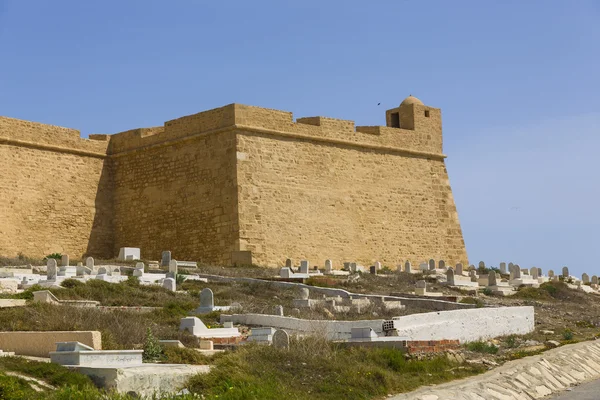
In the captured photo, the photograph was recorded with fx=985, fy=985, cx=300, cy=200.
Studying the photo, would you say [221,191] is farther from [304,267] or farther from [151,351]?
[151,351]

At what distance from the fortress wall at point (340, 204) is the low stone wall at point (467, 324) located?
10913 mm

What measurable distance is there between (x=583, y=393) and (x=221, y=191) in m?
16.2

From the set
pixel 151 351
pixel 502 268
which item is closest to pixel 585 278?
pixel 502 268

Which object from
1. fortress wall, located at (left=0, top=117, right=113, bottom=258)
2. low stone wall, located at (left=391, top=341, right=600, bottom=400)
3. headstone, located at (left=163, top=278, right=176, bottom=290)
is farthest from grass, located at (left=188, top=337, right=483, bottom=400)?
fortress wall, located at (left=0, top=117, right=113, bottom=258)

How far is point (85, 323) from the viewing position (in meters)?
12.4

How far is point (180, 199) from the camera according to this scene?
28281mm

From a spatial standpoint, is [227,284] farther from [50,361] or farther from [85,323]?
[50,361]

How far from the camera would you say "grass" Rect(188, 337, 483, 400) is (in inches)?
385

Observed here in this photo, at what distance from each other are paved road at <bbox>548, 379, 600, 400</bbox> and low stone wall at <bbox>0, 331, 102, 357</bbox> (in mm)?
5602

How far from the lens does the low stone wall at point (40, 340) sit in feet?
36.0

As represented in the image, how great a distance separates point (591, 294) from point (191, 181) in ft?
37.9

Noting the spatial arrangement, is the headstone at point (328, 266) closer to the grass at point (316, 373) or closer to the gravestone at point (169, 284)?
the gravestone at point (169, 284)

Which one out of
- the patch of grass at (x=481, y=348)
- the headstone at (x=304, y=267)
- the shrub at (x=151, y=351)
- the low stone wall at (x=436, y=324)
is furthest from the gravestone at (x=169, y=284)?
the shrub at (x=151, y=351)

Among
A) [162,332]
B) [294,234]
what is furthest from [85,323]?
[294,234]
